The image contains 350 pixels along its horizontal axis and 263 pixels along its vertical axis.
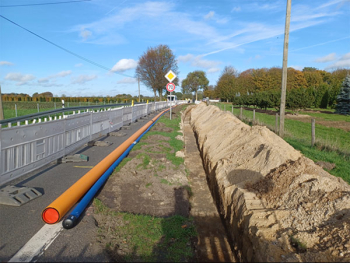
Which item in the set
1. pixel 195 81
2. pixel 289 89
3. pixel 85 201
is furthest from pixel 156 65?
pixel 85 201

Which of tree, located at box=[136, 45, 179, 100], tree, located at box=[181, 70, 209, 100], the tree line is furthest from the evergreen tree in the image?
tree, located at box=[181, 70, 209, 100]

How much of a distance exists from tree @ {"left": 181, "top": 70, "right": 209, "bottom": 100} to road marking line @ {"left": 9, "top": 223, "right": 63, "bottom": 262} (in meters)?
96.8

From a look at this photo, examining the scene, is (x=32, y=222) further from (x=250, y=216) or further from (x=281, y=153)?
(x=281, y=153)

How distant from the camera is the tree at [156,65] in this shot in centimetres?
5769

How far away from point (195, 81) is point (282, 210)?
9864cm

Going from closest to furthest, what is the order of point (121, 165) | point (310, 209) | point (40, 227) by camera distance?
point (310, 209)
point (40, 227)
point (121, 165)

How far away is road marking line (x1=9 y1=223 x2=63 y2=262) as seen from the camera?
318cm

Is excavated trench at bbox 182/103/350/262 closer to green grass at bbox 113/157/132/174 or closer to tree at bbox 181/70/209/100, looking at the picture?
green grass at bbox 113/157/132/174

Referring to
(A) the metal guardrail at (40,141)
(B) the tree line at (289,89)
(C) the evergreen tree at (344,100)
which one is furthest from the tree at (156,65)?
(A) the metal guardrail at (40,141)

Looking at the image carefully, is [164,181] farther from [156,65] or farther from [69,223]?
[156,65]

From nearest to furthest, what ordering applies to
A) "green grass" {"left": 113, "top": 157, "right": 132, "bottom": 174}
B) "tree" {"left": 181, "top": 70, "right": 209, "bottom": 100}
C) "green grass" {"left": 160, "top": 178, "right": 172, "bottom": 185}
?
"green grass" {"left": 160, "top": 178, "right": 172, "bottom": 185} → "green grass" {"left": 113, "top": 157, "right": 132, "bottom": 174} → "tree" {"left": 181, "top": 70, "right": 209, "bottom": 100}

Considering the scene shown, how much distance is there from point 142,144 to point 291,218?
24.0ft

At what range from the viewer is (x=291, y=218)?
11.4 feet

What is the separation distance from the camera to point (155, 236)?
151 inches
